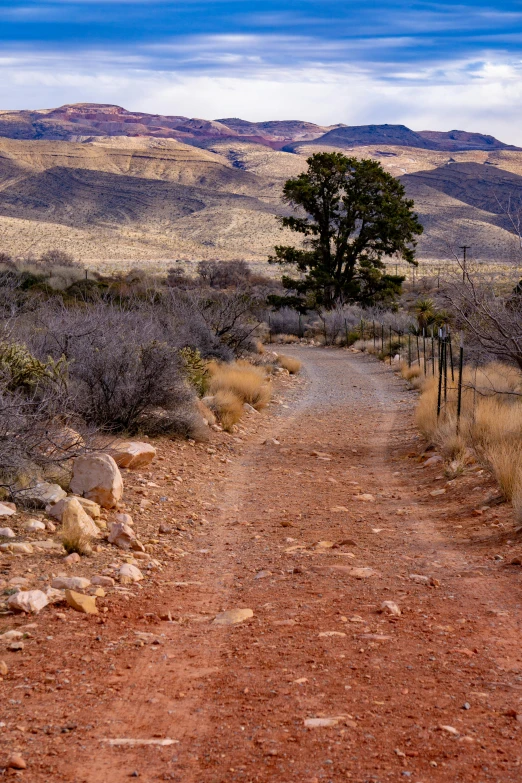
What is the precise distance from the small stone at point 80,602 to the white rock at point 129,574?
0.67m

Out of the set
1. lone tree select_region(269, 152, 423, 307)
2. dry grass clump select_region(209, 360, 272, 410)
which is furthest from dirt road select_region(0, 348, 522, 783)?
lone tree select_region(269, 152, 423, 307)

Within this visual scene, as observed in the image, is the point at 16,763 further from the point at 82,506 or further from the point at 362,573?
the point at 82,506

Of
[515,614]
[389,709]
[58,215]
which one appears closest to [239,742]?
[389,709]

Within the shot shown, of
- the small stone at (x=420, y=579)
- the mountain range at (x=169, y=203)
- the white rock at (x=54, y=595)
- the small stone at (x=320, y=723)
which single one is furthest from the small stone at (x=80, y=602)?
the mountain range at (x=169, y=203)

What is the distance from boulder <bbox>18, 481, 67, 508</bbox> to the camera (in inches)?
301

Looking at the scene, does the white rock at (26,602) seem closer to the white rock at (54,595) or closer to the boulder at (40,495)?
the white rock at (54,595)

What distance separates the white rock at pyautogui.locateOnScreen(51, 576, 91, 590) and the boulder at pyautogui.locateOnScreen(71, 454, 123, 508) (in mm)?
2178

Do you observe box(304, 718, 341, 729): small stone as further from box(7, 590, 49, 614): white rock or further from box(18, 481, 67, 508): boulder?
box(18, 481, 67, 508): boulder

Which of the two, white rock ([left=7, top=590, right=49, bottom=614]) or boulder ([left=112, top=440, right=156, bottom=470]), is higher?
white rock ([left=7, top=590, right=49, bottom=614])

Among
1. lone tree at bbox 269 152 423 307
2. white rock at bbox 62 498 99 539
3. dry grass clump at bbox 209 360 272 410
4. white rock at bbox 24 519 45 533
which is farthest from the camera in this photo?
lone tree at bbox 269 152 423 307

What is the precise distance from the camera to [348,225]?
4256 centimetres

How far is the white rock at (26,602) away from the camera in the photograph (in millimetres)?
5387

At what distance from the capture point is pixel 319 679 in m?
4.48

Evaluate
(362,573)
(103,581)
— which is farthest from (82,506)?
(362,573)
